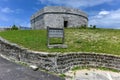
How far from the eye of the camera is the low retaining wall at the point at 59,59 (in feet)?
31.5

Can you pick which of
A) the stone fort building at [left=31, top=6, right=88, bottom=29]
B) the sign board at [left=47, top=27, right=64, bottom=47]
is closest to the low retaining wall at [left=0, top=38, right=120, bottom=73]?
the sign board at [left=47, top=27, right=64, bottom=47]

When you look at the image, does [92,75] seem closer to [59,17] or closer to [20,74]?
[20,74]

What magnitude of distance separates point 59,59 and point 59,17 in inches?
845

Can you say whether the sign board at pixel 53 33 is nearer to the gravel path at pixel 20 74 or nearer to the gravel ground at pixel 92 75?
the gravel path at pixel 20 74

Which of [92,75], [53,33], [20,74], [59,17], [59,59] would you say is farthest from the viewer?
[59,17]

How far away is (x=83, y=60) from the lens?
11.0m

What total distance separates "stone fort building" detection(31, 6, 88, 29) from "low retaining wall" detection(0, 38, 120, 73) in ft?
61.7

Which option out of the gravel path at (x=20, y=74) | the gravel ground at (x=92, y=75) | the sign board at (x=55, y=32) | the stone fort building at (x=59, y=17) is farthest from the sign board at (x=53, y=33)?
the stone fort building at (x=59, y=17)

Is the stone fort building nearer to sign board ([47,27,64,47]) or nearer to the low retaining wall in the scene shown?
sign board ([47,27,64,47])

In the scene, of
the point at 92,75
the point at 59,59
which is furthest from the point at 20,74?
the point at 92,75

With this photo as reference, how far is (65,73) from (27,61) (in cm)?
200

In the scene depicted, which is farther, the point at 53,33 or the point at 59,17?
the point at 59,17

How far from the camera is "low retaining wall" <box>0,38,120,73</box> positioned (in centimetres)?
961

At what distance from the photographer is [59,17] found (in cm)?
3080
